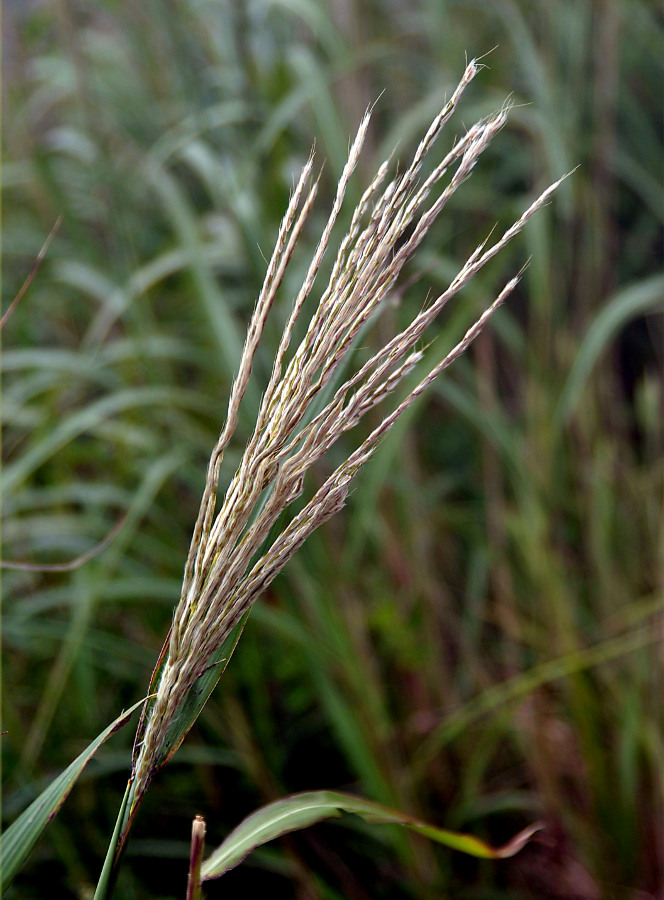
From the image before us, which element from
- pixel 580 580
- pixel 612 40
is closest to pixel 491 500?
pixel 580 580

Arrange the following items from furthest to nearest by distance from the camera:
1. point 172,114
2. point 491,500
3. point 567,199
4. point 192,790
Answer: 1. point 172,114
2. point 491,500
3. point 192,790
4. point 567,199

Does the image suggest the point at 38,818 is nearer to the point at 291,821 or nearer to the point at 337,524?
the point at 291,821

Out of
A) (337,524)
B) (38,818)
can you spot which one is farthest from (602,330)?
(38,818)

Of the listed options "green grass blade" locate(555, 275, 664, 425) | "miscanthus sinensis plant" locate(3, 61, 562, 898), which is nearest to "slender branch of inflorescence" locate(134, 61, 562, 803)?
"miscanthus sinensis plant" locate(3, 61, 562, 898)

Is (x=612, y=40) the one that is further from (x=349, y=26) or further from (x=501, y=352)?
(x=501, y=352)

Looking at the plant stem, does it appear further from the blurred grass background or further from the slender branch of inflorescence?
the blurred grass background

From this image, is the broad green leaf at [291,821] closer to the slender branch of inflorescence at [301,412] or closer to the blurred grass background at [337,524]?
the slender branch of inflorescence at [301,412]

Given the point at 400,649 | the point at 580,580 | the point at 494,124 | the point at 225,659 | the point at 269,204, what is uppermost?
the point at 269,204
